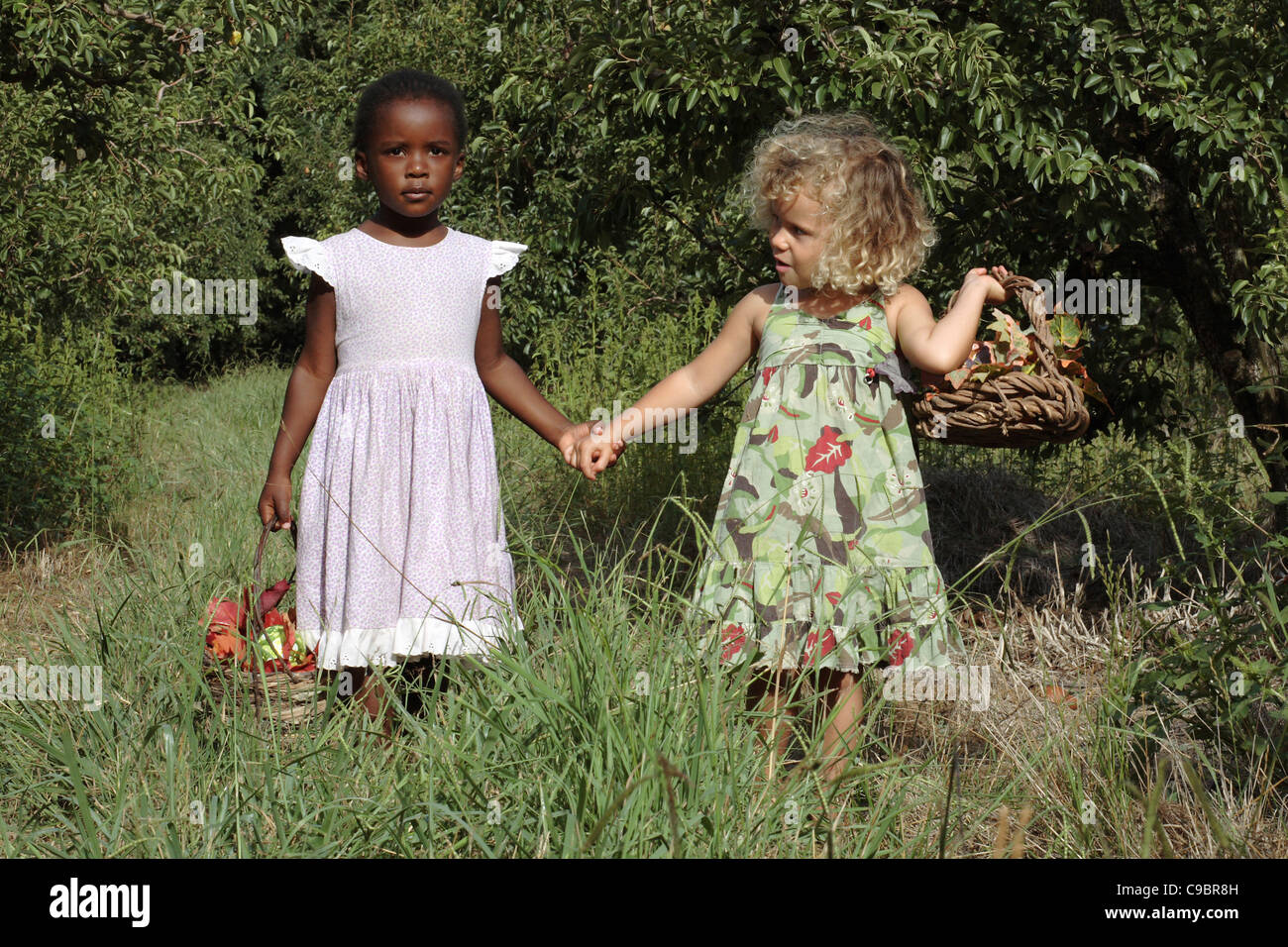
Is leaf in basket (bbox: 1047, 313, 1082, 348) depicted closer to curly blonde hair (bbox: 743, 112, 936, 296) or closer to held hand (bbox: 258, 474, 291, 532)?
curly blonde hair (bbox: 743, 112, 936, 296)

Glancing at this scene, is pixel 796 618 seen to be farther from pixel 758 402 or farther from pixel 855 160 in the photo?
pixel 855 160

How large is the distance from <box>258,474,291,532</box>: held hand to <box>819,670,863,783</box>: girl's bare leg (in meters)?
1.24

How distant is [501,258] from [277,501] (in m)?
0.74

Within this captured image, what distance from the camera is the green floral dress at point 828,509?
8.90ft

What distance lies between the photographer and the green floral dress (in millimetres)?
2713

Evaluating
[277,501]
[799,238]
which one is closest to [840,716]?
[799,238]

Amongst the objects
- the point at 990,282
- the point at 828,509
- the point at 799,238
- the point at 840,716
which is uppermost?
the point at 799,238

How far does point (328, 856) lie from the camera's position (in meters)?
2.09

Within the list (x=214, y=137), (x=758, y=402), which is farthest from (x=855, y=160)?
(x=214, y=137)

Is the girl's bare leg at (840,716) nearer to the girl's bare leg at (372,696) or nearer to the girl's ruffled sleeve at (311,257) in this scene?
the girl's bare leg at (372,696)

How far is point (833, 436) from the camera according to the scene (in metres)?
2.79

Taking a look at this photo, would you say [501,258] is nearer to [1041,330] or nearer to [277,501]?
[277,501]

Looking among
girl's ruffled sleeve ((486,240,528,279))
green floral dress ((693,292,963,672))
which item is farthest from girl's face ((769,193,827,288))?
girl's ruffled sleeve ((486,240,528,279))
